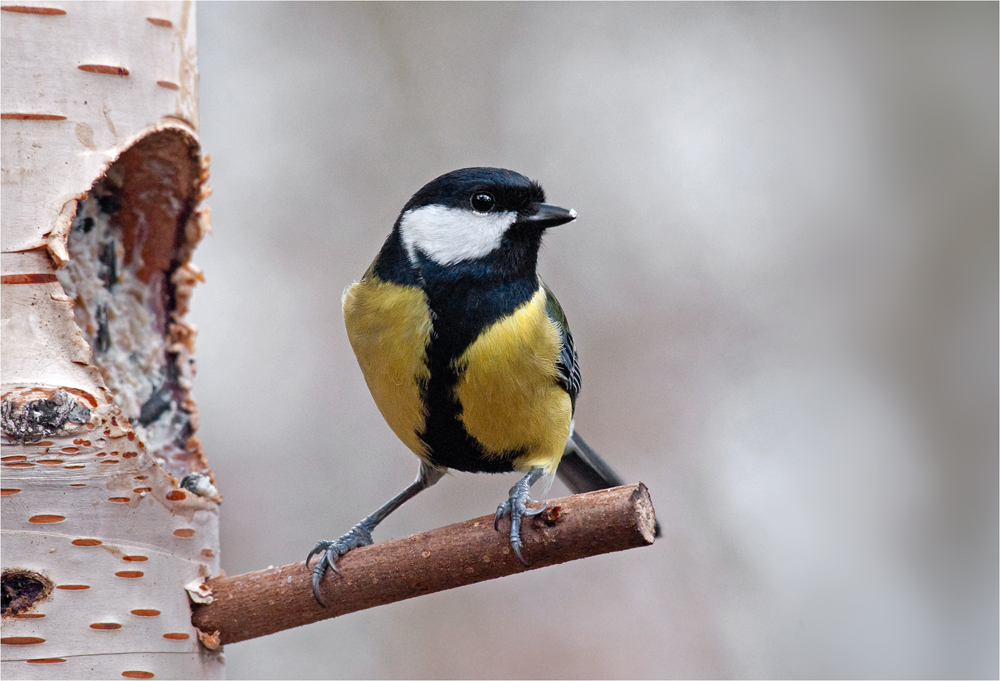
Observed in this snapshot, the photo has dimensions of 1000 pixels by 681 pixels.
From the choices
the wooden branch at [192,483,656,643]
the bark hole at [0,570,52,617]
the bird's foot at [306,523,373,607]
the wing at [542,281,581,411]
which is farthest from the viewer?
the wing at [542,281,581,411]

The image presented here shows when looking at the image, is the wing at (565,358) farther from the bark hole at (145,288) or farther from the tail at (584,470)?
the bark hole at (145,288)

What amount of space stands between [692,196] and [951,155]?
5.78 ft

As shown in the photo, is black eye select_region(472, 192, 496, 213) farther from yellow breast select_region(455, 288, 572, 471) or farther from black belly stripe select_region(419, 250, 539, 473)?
yellow breast select_region(455, 288, 572, 471)

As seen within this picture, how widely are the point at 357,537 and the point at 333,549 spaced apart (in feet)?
0.65

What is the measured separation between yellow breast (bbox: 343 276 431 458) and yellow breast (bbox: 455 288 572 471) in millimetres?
102

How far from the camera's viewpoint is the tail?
258 cm

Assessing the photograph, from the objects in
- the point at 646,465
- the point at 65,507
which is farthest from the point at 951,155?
the point at 65,507

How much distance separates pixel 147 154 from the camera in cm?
196

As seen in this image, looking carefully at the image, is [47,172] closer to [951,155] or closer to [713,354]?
[713,354]

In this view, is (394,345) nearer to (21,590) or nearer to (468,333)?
(468,333)

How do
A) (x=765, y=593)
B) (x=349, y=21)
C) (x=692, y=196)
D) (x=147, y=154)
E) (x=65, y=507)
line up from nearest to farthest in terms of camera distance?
(x=65, y=507) → (x=147, y=154) → (x=765, y=593) → (x=692, y=196) → (x=349, y=21)

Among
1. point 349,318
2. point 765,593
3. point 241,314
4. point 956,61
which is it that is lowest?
point 765,593

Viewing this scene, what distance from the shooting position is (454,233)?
1991mm

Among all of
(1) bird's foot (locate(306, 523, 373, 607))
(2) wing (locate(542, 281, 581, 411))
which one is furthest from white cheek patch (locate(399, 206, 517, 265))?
(1) bird's foot (locate(306, 523, 373, 607))
